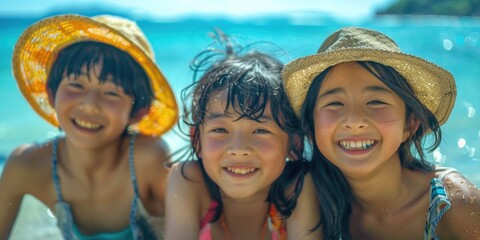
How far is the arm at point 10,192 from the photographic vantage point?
3.23 metres

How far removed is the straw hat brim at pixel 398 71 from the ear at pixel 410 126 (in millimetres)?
93

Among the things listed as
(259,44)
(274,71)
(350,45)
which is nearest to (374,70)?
(350,45)

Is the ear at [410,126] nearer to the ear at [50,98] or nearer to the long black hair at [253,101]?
the long black hair at [253,101]

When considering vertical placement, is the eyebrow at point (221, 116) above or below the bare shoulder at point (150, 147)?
above

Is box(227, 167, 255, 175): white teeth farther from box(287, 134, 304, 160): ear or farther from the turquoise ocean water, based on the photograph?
the turquoise ocean water

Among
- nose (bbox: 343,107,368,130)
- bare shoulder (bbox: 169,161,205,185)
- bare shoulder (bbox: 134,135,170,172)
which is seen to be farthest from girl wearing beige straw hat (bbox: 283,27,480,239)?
bare shoulder (bbox: 134,135,170,172)

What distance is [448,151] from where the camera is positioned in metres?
5.48

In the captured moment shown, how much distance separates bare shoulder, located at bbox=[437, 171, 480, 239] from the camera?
102 inches

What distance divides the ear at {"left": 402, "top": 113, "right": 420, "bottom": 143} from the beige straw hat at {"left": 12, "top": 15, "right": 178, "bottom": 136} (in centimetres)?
141

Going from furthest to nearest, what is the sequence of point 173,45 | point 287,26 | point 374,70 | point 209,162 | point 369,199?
point 287,26 → point 173,45 → point 369,199 → point 209,162 → point 374,70

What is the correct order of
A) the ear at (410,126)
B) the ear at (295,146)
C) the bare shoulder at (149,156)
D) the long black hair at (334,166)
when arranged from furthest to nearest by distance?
1. the bare shoulder at (149,156)
2. the ear at (295,146)
3. the ear at (410,126)
4. the long black hair at (334,166)

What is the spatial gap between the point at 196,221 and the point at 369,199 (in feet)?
2.82

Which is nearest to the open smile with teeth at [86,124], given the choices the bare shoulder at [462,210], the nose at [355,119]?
the nose at [355,119]

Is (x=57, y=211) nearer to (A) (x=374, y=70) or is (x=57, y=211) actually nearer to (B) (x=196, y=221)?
(B) (x=196, y=221)
